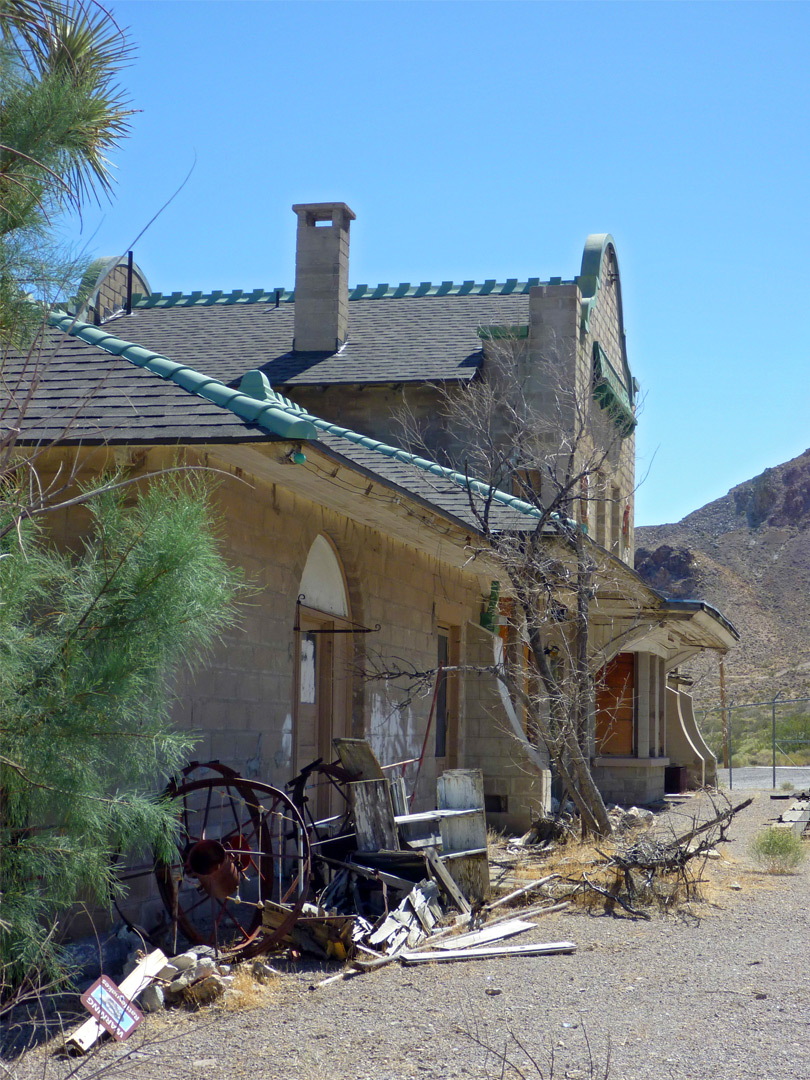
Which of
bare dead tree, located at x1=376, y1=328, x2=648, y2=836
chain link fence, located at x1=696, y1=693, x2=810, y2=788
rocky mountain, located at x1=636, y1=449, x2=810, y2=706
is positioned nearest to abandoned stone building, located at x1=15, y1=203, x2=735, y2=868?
bare dead tree, located at x1=376, y1=328, x2=648, y2=836

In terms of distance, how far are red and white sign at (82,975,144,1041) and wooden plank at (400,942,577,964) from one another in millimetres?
2048

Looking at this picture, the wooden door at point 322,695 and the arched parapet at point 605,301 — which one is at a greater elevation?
the arched parapet at point 605,301

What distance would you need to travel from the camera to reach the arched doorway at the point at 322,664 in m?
10.2

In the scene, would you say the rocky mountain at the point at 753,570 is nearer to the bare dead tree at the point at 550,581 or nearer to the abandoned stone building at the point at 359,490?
the abandoned stone building at the point at 359,490

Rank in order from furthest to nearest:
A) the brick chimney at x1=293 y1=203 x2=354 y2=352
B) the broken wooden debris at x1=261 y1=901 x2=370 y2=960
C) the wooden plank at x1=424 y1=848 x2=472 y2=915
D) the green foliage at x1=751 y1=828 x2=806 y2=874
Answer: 1. the brick chimney at x1=293 y1=203 x2=354 y2=352
2. the green foliage at x1=751 y1=828 x2=806 y2=874
3. the wooden plank at x1=424 y1=848 x2=472 y2=915
4. the broken wooden debris at x1=261 y1=901 x2=370 y2=960

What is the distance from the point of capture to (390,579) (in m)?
12.0

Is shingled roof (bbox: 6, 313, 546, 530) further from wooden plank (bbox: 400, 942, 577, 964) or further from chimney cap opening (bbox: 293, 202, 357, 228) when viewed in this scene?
chimney cap opening (bbox: 293, 202, 357, 228)

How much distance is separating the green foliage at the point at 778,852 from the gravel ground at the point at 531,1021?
3.53m

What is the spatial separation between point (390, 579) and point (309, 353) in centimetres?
652

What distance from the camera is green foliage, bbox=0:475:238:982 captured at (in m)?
4.77

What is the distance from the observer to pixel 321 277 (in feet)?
57.5

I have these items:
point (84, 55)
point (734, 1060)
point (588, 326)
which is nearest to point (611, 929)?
point (734, 1060)

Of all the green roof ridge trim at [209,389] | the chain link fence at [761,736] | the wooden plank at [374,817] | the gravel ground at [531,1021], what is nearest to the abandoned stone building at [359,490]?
the green roof ridge trim at [209,389]

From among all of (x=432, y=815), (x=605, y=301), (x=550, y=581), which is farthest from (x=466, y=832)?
(x=605, y=301)
